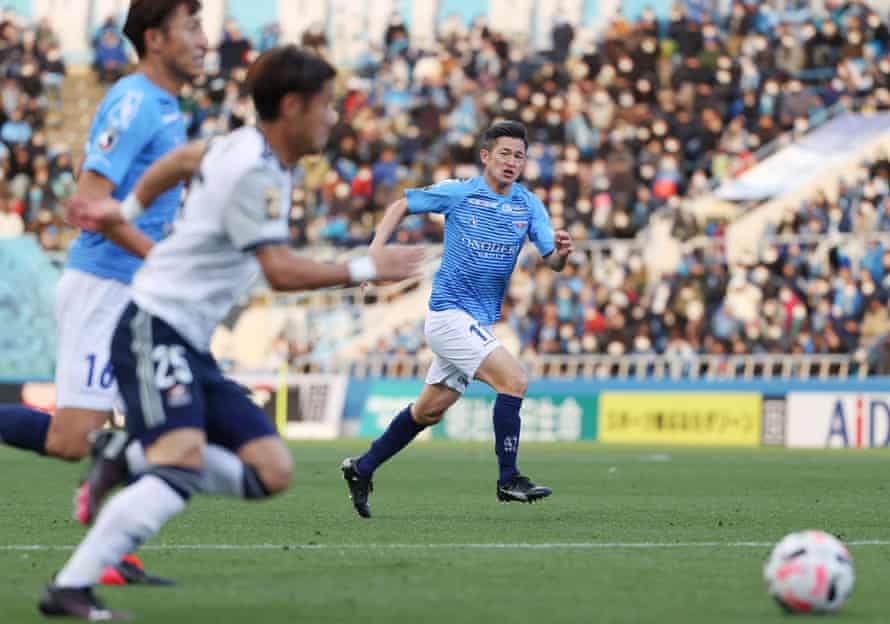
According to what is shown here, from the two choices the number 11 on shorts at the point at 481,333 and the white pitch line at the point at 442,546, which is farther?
the number 11 on shorts at the point at 481,333

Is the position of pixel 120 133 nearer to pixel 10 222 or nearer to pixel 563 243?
pixel 563 243

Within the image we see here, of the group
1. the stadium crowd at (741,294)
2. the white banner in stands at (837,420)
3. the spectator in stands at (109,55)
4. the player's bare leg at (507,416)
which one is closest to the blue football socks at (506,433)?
the player's bare leg at (507,416)

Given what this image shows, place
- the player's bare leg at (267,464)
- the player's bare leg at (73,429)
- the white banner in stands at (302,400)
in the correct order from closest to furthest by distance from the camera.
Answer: the player's bare leg at (267,464) → the player's bare leg at (73,429) → the white banner in stands at (302,400)

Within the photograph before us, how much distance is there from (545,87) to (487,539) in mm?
23740

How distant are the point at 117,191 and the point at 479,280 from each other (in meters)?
4.81

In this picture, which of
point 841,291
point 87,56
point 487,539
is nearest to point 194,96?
point 87,56

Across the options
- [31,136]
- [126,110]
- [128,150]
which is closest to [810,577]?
[128,150]

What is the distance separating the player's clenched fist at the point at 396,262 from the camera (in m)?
6.53

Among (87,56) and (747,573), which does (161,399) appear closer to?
(747,573)

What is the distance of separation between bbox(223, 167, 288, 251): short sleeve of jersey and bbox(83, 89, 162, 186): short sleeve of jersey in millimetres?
1636

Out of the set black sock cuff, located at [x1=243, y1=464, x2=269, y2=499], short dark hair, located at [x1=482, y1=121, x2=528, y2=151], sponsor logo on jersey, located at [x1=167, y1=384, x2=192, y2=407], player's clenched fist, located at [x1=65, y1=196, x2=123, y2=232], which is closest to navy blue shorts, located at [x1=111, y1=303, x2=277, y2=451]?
sponsor logo on jersey, located at [x1=167, y1=384, x2=192, y2=407]

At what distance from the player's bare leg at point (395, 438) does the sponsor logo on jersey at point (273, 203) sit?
17.3 ft

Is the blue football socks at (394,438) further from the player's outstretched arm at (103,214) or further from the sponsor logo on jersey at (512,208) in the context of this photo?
the player's outstretched arm at (103,214)

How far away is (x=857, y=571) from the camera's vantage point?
809 cm
